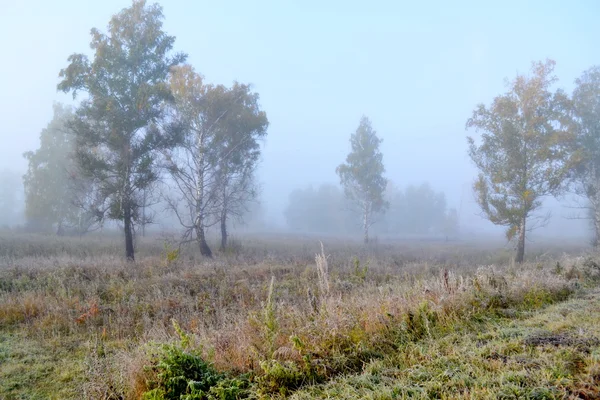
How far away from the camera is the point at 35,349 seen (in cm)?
531

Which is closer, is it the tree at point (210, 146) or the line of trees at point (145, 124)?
the line of trees at point (145, 124)

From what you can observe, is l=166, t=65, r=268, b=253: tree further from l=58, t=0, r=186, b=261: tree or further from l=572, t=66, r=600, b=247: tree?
l=572, t=66, r=600, b=247: tree

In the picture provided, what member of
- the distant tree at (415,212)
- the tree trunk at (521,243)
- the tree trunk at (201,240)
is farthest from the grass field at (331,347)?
the distant tree at (415,212)

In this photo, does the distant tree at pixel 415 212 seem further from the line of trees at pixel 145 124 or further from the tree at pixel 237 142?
the line of trees at pixel 145 124

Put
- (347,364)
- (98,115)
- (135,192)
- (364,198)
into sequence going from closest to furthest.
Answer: (347,364)
(98,115)
(135,192)
(364,198)

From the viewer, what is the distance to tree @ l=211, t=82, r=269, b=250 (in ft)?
60.8

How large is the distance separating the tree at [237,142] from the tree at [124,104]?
4213 mm

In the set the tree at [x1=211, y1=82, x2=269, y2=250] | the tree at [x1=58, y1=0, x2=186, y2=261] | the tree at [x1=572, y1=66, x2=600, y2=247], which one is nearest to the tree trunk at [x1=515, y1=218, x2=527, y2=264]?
the tree at [x1=572, y1=66, x2=600, y2=247]

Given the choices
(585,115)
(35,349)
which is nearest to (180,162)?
(35,349)

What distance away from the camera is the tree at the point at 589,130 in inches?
765

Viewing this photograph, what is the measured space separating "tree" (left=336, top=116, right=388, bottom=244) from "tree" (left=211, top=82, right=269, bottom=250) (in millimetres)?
14335

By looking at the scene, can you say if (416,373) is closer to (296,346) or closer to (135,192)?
(296,346)

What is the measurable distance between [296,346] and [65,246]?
58.6ft

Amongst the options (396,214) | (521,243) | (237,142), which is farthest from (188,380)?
(396,214)
